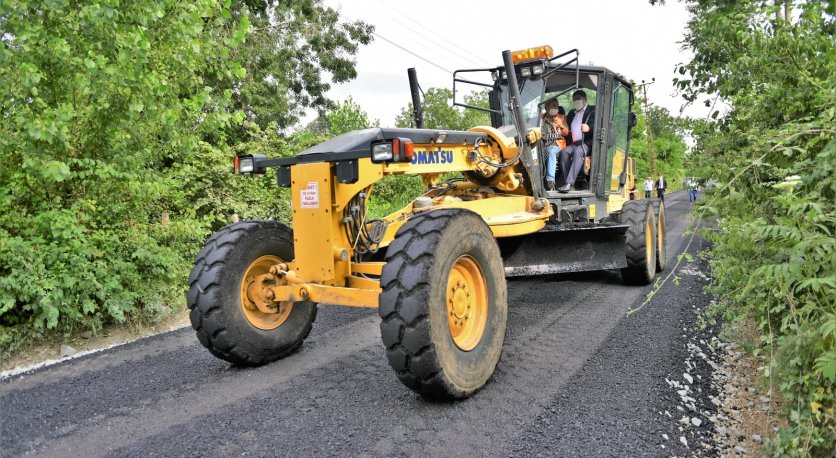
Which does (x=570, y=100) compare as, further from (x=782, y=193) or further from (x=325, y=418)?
(x=325, y=418)

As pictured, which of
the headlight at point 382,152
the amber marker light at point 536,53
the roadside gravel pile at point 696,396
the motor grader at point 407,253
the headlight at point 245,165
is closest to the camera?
the roadside gravel pile at point 696,396

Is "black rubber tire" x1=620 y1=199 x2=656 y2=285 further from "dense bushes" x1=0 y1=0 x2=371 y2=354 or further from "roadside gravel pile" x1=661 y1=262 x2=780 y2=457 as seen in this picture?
"dense bushes" x1=0 y1=0 x2=371 y2=354

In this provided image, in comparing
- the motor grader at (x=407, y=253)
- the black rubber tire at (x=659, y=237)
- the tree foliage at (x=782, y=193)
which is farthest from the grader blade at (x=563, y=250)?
the black rubber tire at (x=659, y=237)

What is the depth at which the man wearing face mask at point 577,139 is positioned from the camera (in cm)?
704

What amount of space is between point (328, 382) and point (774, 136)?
3.08m

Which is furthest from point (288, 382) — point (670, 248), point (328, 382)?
point (670, 248)

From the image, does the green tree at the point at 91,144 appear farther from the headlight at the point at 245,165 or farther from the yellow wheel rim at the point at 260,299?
the yellow wheel rim at the point at 260,299

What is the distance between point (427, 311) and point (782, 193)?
6.70 ft

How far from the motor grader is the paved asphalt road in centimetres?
28

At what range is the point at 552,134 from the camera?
265 inches

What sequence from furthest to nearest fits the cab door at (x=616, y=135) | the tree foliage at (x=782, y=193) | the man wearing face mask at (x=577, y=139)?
the cab door at (x=616, y=135) → the man wearing face mask at (x=577, y=139) → the tree foliage at (x=782, y=193)

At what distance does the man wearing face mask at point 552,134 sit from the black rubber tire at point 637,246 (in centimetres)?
115

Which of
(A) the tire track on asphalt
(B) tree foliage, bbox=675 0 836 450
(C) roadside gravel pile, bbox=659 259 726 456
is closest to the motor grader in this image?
(A) the tire track on asphalt

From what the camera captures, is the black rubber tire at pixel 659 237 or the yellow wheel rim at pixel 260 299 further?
the black rubber tire at pixel 659 237
